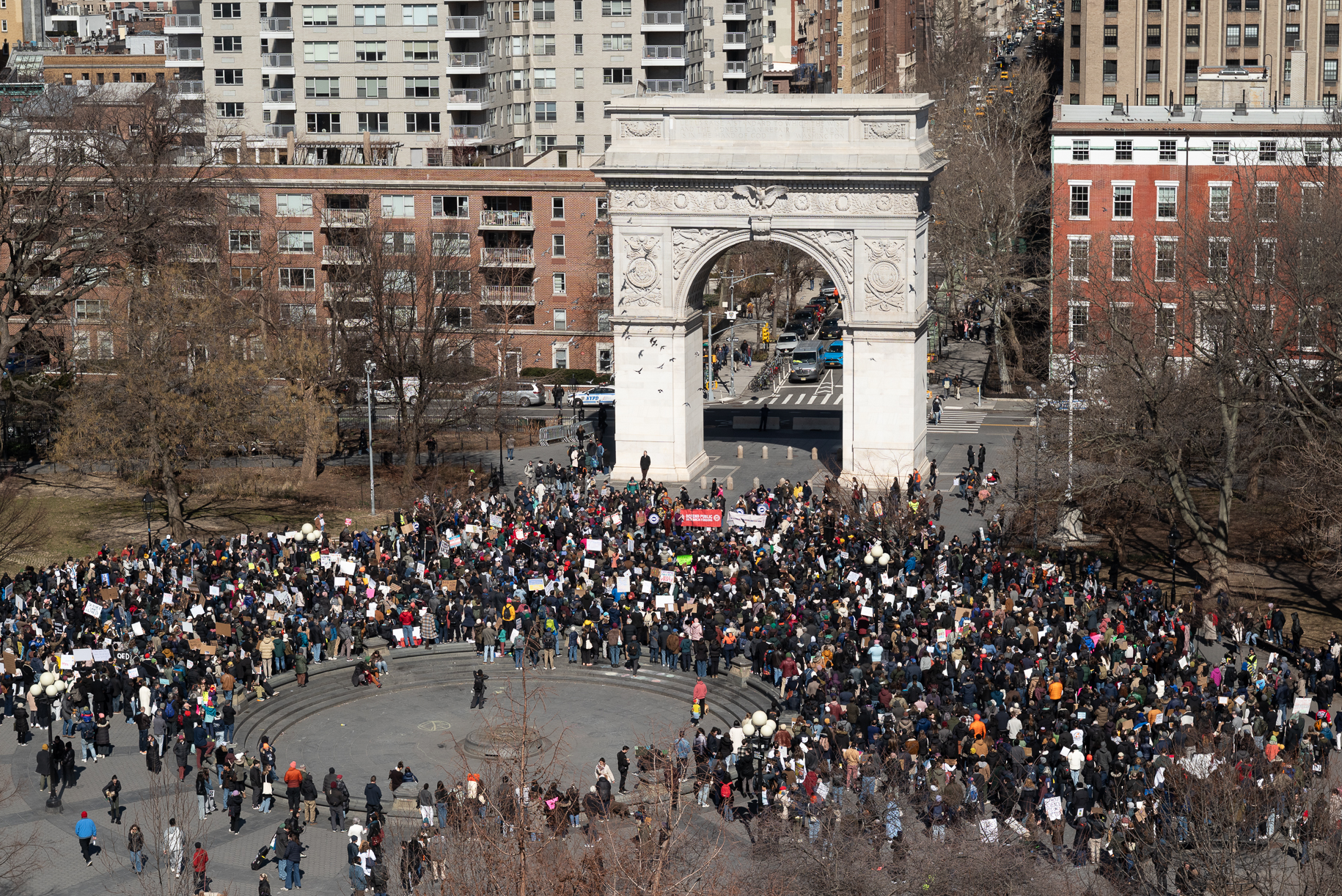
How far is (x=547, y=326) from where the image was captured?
9812cm

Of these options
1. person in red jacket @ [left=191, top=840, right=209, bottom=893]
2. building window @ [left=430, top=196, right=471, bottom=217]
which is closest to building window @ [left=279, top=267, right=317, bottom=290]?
building window @ [left=430, top=196, right=471, bottom=217]

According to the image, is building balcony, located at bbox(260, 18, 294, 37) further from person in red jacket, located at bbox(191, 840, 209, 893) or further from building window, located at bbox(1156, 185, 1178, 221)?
person in red jacket, located at bbox(191, 840, 209, 893)

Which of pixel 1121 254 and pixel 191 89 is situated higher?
pixel 191 89

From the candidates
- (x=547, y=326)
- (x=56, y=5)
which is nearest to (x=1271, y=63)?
(x=547, y=326)

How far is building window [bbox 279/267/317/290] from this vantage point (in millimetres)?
96000

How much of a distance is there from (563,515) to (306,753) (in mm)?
18569

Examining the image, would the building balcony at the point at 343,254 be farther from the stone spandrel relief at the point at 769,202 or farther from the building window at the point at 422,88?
the building window at the point at 422,88

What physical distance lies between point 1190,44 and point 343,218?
59292mm

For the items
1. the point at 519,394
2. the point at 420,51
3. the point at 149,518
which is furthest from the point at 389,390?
the point at 420,51

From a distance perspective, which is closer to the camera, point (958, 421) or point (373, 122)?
point (958, 421)

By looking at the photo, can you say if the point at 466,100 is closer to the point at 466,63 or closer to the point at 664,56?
the point at 466,63

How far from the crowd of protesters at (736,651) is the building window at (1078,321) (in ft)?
63.3

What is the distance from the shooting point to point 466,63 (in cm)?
11269

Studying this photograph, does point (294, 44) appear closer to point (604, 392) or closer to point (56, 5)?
point (604, 392)
